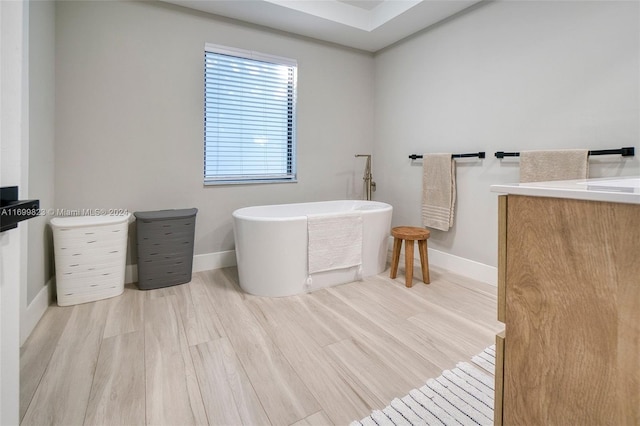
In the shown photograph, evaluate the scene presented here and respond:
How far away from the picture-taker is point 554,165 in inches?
83.3

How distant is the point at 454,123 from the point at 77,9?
132 inches

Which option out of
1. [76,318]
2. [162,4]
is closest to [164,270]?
[76,318]

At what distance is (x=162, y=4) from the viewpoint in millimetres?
2713

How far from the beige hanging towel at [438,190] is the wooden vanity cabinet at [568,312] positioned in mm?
2262

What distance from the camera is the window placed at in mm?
3037

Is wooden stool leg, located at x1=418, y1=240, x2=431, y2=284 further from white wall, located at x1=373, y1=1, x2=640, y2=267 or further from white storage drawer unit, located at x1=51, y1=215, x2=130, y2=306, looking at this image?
white storage drawer unit, located at x1=51, y1=215, x2=130, y2=306

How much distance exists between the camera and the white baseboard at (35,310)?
1.75m

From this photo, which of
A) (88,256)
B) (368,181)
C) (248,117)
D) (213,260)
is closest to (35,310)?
(88,256)

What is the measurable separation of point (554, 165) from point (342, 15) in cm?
238

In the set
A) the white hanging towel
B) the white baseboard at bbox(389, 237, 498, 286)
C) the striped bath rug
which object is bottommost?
the striped bath rug

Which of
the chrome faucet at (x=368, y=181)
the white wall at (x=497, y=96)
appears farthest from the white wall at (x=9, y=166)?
the chrome faucet at (x=368, y=181)

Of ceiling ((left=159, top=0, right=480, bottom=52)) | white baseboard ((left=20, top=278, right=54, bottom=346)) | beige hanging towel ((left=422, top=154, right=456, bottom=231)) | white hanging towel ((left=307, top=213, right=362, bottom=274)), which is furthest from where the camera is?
beige hanging towel ((left=422, top=154, right=456, bottom=231))

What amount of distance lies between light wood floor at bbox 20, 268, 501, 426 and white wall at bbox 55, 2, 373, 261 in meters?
0.91

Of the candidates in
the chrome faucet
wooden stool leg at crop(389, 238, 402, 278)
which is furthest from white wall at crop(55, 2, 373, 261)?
wooden stool leg at crop(389, 238, 402, 278)
